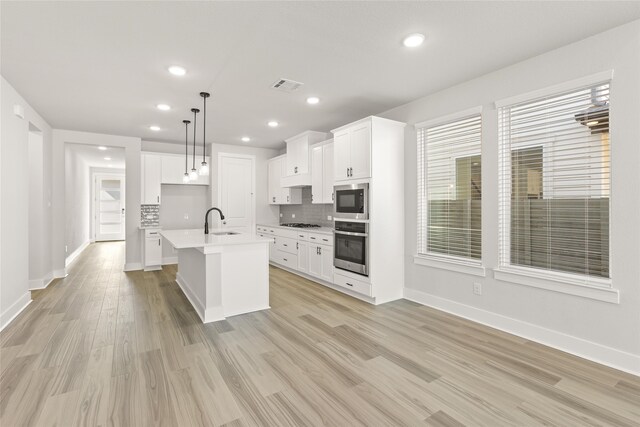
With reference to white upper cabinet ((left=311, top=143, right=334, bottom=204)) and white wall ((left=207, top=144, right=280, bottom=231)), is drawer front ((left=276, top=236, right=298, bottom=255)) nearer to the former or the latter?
white upper cabinet ((left=311, top=143, right=334, bottom=204))

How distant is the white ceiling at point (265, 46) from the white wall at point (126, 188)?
1458mm

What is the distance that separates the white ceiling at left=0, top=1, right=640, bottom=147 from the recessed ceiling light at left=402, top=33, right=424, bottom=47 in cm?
7

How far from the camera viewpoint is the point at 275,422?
179 centimetres

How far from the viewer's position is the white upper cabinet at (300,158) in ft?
18.3

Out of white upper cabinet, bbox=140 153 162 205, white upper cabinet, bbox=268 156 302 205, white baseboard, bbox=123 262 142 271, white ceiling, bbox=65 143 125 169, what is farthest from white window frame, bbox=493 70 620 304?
white ceiling, bbox=65 143 125 169

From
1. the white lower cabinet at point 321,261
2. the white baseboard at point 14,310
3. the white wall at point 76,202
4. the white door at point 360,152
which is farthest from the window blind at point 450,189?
the white wall at point 76,202

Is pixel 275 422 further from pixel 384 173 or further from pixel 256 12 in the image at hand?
pixel 384 173

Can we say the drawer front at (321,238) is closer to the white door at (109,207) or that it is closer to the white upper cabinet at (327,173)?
the white upper cabinet at (327,173)

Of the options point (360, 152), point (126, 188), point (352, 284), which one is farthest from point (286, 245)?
point (126, 188)

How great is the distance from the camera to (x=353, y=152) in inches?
165

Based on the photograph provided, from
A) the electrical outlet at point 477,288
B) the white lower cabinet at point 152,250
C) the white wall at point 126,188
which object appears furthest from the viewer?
the white lower cabinet at point 152,250

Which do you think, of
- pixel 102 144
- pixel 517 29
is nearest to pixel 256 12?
pixel 517 29

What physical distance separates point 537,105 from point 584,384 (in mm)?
2331

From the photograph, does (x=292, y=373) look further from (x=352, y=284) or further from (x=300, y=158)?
(x=300, y=158)
